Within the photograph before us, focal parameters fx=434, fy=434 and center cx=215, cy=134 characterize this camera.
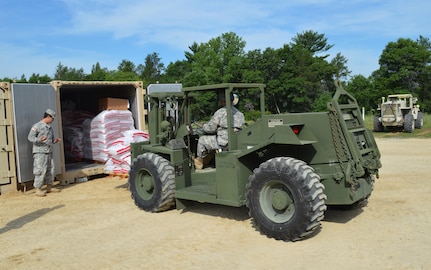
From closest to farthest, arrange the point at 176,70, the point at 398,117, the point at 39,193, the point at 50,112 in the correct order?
1. the point at 39,193
2. the point at 50,112
3. the point at 398,117
4. the point at 176,70

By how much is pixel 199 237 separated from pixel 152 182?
167 centimetres

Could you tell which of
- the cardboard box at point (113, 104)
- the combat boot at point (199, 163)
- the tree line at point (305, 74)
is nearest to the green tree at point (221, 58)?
the tree line at point (305, 74)

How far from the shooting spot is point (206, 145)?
259 inches

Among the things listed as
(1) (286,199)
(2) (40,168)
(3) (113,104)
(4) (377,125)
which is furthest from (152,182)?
(4) (377,125)

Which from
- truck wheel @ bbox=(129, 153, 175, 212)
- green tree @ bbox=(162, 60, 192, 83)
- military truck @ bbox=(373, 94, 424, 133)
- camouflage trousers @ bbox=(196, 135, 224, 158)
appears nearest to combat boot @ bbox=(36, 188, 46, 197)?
truck wheel @ bbox=(129, 153, 175, 212)

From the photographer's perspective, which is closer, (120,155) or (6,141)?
(6,141)

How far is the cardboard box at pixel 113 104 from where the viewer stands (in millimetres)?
10688

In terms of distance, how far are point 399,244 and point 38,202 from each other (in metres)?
6.31

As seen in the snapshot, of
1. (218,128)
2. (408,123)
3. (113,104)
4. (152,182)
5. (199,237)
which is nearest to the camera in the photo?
(199,237)

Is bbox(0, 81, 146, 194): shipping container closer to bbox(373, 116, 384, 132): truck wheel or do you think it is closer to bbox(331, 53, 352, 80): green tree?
bbox(373, 116, 384, 132): truck wheel

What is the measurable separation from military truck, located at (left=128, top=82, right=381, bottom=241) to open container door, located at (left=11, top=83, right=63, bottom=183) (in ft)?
9.90

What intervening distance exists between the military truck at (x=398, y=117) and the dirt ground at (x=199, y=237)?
1457cm

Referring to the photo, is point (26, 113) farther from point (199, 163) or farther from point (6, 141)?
point (199, 163)

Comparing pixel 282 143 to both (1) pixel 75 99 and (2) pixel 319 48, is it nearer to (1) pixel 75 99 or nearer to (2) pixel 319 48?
(1) pixel 75 99
